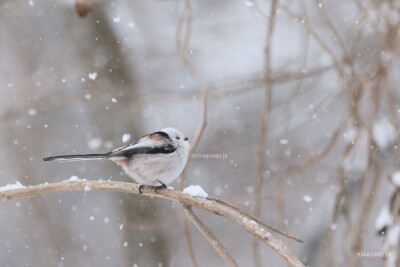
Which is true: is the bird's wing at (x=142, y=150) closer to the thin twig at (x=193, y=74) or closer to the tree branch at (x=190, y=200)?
the thin twig at (x=193, y=74)

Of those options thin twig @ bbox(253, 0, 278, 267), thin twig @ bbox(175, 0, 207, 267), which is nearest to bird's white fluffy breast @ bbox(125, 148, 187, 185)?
thin twig @ bbox(175, 0, 207, 267)

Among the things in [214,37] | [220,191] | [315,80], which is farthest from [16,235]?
[315,80]

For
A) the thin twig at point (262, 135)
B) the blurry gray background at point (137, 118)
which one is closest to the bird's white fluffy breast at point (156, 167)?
the thin twig at point (262, 135)

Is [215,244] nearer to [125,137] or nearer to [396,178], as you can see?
[396,178]

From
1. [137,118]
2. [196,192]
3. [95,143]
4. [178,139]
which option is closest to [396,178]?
[178,139]

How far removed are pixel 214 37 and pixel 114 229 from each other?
12.2 ft

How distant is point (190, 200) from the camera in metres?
2.37

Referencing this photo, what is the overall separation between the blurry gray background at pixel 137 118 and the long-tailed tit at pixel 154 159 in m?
2.92

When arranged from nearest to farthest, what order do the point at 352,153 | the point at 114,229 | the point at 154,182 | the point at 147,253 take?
the point at 154,182
the point at 352,153
the point at 147,253
the point at 114,229

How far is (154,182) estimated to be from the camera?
3100 millimetres

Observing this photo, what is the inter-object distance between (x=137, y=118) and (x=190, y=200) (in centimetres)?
464

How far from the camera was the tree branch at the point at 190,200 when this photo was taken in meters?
2.08

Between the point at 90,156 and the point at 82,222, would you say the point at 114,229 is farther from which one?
the point at 90,156

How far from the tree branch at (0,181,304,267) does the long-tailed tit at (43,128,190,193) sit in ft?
0.79
